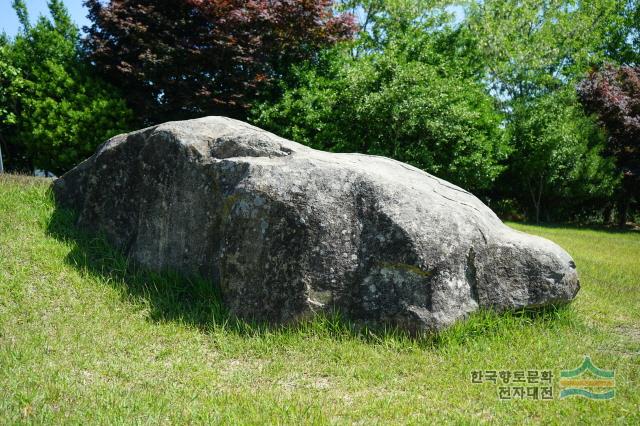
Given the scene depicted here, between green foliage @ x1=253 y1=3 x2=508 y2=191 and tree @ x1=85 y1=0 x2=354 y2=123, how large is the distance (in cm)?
77

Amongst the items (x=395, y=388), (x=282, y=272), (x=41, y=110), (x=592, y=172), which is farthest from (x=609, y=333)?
(x=592, y=172)

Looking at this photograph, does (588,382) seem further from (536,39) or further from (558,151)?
(536,39)

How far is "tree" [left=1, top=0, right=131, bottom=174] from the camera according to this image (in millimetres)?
12211

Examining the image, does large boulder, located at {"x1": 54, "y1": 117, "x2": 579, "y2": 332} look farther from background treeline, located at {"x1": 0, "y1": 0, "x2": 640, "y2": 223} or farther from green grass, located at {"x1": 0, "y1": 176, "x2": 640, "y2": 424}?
background treeline, located at {"x1": 0, "y1": 0, "x2": 640, "y2": 223}

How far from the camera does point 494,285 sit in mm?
5172

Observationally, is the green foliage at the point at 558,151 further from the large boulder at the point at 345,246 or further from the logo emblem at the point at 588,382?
the logo emblem at the point at 588,382

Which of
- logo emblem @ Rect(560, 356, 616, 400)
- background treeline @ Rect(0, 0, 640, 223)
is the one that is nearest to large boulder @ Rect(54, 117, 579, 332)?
logo emblem @ Rect(560, 356, 616, 400)

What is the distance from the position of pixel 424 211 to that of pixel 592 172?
1590 centimetres

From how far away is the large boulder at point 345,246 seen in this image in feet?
16.2

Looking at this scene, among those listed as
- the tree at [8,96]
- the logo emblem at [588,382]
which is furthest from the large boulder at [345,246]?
the tree at [8,96]

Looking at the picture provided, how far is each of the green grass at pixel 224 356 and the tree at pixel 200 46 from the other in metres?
6.18

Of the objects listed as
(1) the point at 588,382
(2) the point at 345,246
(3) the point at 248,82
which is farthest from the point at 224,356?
(3) the point at 248,82

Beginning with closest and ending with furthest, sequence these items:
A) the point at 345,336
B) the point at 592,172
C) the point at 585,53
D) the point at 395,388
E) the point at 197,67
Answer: the point at 395,388
the point at 345,336
the point at 197,67
the point at 592,172
the point at 585,53

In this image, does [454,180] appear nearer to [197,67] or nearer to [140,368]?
[197,67]
